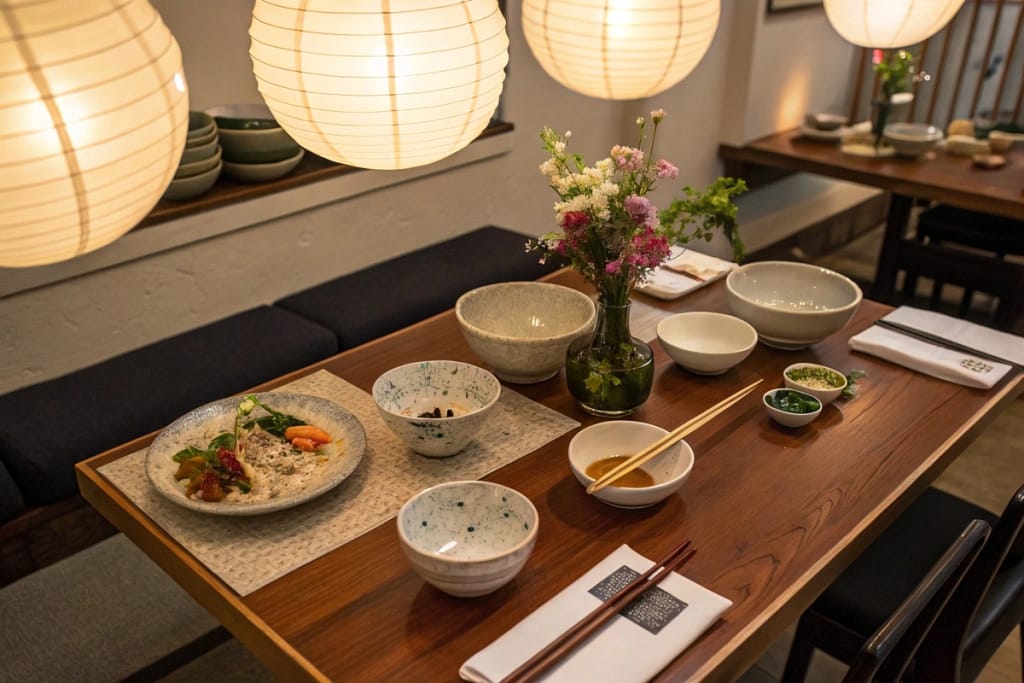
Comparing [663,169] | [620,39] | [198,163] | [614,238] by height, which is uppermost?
[620,39]

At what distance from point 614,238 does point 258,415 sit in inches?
29.8

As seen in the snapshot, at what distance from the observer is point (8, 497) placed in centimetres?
215

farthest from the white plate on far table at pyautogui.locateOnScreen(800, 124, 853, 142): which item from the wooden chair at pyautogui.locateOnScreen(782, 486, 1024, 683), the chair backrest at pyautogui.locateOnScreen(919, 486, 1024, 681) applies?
the chair backrest at pyautogui.locateOnScreen(919, 486, 1024, 681)

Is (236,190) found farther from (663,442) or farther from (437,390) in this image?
(663,442)

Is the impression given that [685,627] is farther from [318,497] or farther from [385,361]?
[385,361]

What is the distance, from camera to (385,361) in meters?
2.02

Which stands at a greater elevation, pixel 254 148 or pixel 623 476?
pixel 254 148

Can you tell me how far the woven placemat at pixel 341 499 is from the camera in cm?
143

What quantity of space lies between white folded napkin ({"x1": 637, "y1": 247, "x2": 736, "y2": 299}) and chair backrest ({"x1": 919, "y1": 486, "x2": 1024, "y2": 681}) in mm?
929

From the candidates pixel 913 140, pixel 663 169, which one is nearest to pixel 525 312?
pixel 663 169

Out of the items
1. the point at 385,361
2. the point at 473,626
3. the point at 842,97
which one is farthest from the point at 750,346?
the point at 842,97

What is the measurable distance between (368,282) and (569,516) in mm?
1728

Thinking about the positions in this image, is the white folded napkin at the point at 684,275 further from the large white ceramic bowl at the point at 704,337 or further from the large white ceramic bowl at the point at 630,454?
the large white ceramic bowl at the point at 630,454

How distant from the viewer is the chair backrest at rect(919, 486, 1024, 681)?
1449 mm
